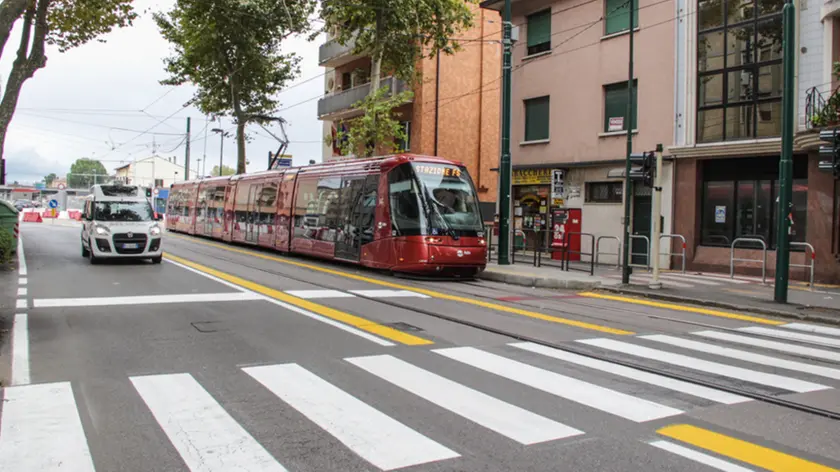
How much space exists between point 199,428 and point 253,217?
21443 mm

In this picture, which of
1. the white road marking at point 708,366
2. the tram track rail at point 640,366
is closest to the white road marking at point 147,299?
the tram track rail at point 640,366

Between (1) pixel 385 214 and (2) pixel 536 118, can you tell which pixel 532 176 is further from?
(1) pixel 385 214

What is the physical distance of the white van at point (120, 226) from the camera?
17.4 m

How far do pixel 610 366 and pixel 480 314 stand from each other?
12.2ft

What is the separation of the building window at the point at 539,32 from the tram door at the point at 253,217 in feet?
37.8

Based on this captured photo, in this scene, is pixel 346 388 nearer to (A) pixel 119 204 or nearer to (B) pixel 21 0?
(B) pixel 21 0

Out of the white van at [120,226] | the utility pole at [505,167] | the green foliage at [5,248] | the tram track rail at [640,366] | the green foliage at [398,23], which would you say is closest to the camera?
the tram track rail at [640,366]

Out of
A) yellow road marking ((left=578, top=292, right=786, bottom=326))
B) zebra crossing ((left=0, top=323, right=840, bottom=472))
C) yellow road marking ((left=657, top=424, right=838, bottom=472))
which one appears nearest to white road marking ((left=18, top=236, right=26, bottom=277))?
zebra crossing ((left=0, top=323, right=840, bottom=472))

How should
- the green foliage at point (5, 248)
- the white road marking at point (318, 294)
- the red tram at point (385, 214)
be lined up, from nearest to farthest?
1. the white road marking at point (318, 294)
2. the red tram at point (385, 214)
3. the green foliage at point (5, 248)

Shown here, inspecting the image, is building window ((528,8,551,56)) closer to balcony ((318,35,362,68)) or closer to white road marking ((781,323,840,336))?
balcony ((318,35,362,68))

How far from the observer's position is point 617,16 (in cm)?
2172

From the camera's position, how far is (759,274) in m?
18.1

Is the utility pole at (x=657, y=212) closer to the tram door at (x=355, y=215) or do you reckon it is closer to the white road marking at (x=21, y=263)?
the tram door at (x=355, y=215)

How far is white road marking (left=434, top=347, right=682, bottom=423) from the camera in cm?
536
